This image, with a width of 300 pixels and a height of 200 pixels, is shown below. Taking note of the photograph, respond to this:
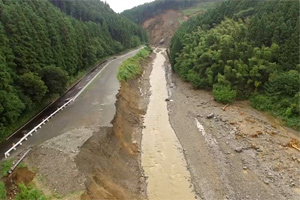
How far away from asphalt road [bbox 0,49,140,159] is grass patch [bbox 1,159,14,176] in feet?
4.39

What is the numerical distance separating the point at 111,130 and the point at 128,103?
11719 mm

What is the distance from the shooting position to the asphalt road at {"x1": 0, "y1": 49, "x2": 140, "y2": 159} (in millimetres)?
23641

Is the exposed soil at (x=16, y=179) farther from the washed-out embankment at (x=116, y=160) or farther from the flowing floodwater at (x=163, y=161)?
the flowing floodwater at (x=163, y=161)

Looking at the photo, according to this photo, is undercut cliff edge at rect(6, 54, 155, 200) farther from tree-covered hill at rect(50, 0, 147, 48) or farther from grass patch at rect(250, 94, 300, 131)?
tree-covered hill at rect(50, 0, 147, 48)

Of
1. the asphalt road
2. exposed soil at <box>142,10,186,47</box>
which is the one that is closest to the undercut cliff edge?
the asphalt road

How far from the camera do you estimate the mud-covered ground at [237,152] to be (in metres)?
20.9

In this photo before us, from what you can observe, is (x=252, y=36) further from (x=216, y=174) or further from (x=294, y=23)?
(x=216, y=174)

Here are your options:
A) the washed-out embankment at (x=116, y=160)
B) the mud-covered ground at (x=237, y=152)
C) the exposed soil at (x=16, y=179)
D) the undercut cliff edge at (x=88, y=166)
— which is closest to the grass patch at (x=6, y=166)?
the exposed soil at (x=16, y=179)

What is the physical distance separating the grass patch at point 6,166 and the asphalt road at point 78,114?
1337mm

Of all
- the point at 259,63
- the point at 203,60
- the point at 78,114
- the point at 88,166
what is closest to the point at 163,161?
the point at 88,166

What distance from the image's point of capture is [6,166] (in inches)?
754

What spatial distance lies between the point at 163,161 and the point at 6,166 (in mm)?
13171

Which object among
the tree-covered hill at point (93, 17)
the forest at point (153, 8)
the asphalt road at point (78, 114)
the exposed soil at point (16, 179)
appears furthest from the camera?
the forest at point (153, 8)

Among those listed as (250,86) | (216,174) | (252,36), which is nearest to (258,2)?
(252,36)
